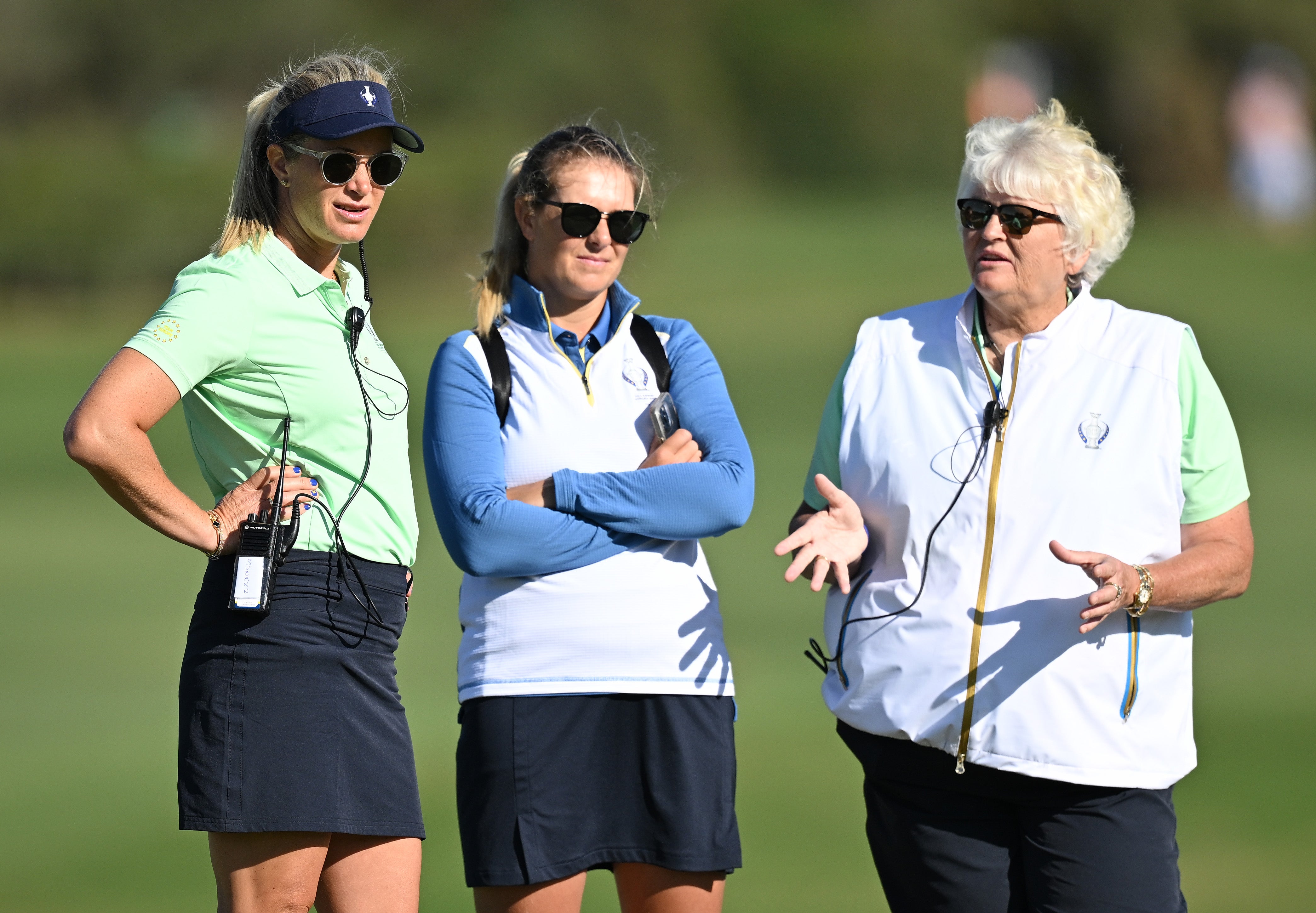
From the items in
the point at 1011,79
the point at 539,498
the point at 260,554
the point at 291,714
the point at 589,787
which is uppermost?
the point at 1011,79

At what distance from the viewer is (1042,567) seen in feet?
10.4

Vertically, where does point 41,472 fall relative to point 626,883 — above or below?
above

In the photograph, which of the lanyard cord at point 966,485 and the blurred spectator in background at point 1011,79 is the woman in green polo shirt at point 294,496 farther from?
the blurred spectator in background at point 1011,79

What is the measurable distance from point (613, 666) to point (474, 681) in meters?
0.31

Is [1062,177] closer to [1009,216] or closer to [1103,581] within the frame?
[1009,216]

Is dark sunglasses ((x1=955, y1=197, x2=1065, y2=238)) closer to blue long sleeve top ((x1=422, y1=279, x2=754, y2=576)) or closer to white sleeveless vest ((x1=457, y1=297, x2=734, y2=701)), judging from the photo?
blue long sleeve top ((x1=422, y1=279, x2=754, y2=576))

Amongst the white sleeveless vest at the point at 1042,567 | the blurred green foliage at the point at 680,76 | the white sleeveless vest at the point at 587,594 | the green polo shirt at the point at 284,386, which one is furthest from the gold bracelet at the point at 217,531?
the blurred green foliage at the point at 680,76

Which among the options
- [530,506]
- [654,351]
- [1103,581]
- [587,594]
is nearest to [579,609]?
[587,594]

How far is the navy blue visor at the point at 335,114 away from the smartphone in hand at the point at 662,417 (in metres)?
0.79

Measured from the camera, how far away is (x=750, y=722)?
8875mm

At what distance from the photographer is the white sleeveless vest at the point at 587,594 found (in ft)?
10.9

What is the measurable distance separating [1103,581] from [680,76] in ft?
164

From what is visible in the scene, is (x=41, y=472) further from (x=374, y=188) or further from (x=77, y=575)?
(x=374, y=188)

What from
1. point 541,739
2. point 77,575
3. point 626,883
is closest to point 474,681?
point 541,739
